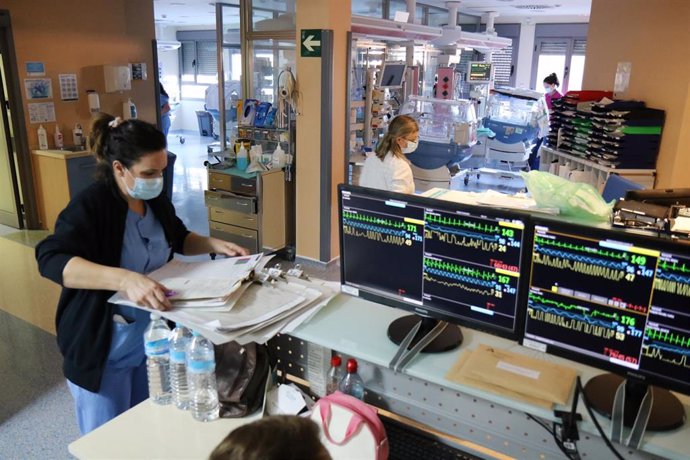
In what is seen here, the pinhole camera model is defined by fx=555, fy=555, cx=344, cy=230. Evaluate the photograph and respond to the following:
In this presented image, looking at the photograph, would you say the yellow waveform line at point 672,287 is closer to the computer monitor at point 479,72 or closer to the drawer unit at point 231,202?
the drawer unit at point 231,202

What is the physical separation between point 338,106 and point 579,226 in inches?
143

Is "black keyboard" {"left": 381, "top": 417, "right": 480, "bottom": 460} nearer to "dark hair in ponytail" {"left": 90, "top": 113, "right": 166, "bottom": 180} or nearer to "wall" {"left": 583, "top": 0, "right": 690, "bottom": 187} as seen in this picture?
"dark hair in ponytail" {"left": 90, "top": 113, "right": 166, "bottom": 180}

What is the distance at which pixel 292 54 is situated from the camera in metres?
5.85

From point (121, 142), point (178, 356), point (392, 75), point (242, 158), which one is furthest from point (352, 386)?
point (392, 75)

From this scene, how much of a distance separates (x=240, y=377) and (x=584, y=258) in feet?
3.24

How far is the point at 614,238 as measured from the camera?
48.4 inches

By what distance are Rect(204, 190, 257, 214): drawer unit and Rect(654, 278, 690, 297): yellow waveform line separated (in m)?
3.93

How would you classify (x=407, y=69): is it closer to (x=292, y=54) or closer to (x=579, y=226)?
(x=292, y=54)

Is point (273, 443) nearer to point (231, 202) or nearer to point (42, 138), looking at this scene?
point (231, 202)

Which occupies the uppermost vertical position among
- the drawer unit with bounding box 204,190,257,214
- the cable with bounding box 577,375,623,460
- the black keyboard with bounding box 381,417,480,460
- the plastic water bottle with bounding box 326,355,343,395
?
the cable with bounding box 577,375,623,460

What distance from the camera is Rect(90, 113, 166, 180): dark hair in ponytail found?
5.99 ft

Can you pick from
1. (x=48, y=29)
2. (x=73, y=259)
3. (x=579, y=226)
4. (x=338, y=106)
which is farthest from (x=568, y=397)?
(x=48, y=29)

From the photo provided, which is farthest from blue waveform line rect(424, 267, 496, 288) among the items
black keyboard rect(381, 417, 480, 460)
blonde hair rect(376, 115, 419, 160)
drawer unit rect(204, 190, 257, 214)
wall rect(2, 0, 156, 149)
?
wall rect(2, 0, 156, 149)

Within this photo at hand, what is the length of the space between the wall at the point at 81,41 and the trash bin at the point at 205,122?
19.8 feet
